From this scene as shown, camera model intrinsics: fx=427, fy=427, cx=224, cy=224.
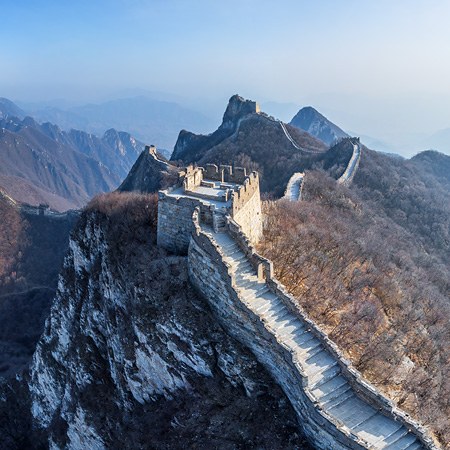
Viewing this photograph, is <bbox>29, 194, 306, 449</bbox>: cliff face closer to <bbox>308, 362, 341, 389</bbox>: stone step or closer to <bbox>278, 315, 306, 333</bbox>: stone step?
<bbox>308, 362, 341, 389</bbox>: stone step

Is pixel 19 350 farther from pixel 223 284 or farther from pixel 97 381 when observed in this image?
pixel 223 284

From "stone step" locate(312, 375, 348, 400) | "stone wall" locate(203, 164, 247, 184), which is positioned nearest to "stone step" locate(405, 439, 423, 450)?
"stone step" locate(312, 375, 348, 400)

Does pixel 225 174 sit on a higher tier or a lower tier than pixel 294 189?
higher

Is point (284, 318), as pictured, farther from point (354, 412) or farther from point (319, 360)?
point (354, 412)

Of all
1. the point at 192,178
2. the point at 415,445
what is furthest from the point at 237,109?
the point at 415,445

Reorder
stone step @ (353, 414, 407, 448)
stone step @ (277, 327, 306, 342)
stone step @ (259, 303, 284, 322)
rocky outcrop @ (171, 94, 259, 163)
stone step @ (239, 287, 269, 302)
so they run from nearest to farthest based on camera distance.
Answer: stone step @ (353, 414, 407, 448) → stone step @ (277, 327, 306, 342) → stone step @ (259, 303, 284, 322) → stone step @ (239, 287, 269, 302) → rocky outcrop @ (171, 94, 259, 163)

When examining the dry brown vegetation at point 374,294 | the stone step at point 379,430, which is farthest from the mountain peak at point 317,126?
the stone step at point 379,430

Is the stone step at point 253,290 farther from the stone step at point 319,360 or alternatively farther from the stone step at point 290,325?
the stone step at point 319,360
